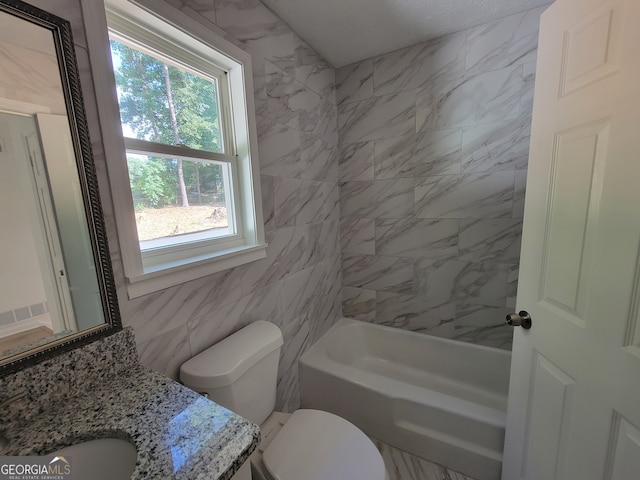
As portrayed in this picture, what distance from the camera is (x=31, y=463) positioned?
557 mm

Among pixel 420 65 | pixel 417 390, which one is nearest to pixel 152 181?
pixel 417 390

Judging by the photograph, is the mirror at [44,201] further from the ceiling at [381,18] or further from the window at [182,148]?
the ceiling at [381,18]

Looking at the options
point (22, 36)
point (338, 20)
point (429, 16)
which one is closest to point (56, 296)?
point (22, 36)

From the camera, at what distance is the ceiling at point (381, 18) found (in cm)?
135

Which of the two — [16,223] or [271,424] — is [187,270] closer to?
[16,223]

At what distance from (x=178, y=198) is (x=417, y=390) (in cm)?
162

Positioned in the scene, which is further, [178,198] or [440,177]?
[440,177]

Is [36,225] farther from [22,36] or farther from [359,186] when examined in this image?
[359,186]

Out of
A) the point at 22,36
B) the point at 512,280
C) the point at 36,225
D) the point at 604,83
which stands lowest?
the point at 512,280

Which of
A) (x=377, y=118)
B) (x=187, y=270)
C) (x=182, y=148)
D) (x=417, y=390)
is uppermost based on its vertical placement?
(x=377, y=118)

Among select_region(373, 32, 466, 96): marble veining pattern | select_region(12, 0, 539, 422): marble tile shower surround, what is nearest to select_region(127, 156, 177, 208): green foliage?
select_region(12, 0, 539, 422): marble tile shower surround

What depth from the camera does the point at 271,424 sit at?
4.00 feet

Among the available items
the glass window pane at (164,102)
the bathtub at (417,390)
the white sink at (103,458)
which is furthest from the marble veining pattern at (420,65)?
the white sink at (103,458)

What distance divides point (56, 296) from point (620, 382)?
1508mm
